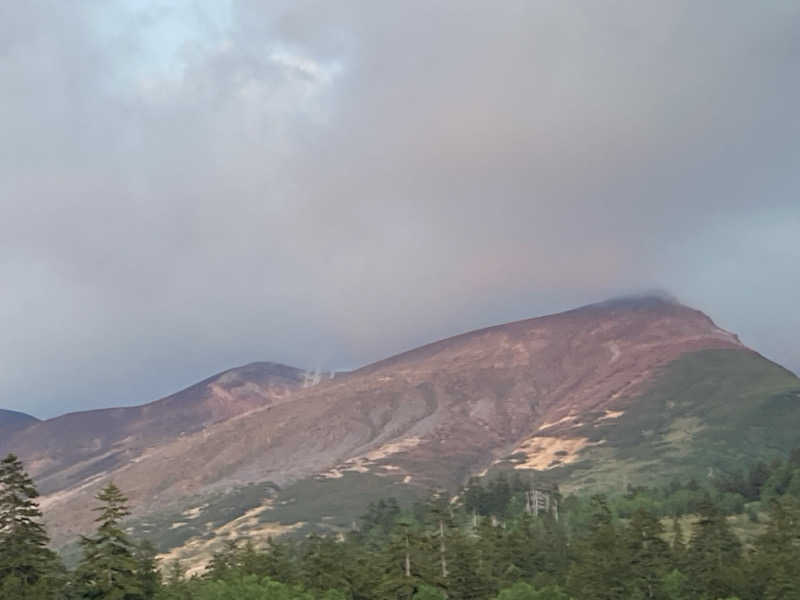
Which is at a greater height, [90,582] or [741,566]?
[90,582]

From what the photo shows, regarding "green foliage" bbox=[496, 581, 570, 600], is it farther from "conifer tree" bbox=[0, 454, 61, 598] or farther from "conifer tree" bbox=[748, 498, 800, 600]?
"conifer tree" bbox=[0, 454, 61, 598]

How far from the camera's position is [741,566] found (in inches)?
3556

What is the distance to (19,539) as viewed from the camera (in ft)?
201

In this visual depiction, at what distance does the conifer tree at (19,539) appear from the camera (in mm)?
60156

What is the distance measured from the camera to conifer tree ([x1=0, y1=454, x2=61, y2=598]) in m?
60.2

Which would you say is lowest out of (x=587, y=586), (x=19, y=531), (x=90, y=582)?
(x=587, y=586)

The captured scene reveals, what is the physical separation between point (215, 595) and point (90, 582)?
1514cm

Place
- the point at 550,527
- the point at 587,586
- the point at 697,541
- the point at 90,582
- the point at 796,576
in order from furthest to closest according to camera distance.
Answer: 1. the point at 550,527
2. the point at 697,541
3. the point at 587,586
4. the point at 796,576
5. the point at 90,582

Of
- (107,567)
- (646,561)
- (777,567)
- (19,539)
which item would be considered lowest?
(777,567)

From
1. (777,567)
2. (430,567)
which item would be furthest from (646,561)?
(430,567)

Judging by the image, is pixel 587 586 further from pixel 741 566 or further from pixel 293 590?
pixel 293 590

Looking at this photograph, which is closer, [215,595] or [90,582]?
[90,582]

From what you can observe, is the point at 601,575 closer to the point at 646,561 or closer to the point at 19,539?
the point at 646,561

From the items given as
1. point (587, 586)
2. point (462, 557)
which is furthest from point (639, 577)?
point (462, 557)
